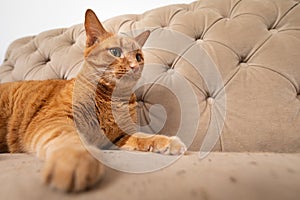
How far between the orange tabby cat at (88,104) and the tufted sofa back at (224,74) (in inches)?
4.5

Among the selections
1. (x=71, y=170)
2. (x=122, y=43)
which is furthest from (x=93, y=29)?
(x=71, y=170)

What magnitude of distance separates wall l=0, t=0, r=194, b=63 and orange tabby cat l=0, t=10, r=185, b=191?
0.62m

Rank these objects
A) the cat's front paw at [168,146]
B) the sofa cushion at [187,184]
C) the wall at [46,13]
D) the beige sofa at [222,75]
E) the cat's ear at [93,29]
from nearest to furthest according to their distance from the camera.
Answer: the sofa cushion at [187,184], the cat's front paw at [168,146], the beige sofa at [222,75], the cat's ear at [93,29], the wall at [46,13]

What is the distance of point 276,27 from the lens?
2.84ft

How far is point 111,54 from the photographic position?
0.82 m

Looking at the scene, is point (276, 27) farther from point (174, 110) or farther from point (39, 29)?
point (39, 29)

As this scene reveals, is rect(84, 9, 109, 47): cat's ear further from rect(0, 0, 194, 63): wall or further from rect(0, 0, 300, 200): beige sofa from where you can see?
rect(0, 0, 194, 63): wall

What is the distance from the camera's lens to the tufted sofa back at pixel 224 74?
0.73m

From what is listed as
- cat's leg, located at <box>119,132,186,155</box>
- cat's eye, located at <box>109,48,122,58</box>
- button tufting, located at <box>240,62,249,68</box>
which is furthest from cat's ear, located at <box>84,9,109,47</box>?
button tufting, located at <box>240,62,249,68</box>

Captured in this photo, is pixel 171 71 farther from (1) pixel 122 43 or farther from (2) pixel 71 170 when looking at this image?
(2) pixel 71 170

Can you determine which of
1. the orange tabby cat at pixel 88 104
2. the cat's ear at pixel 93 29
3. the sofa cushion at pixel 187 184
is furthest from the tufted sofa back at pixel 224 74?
the sofa cushion at pixel 187 184

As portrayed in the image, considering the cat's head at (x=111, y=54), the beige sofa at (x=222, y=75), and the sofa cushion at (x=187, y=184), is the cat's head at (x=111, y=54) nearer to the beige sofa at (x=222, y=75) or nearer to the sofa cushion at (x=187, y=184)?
the beige sofa at (x=222, y=75)

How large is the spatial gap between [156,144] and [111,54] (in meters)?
0.41

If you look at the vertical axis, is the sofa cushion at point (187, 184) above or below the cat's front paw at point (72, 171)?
below
